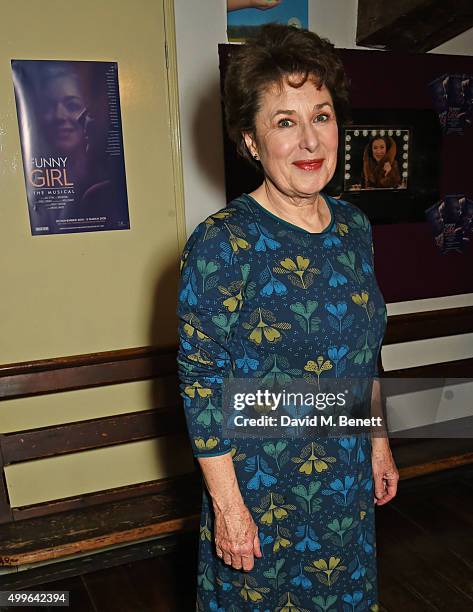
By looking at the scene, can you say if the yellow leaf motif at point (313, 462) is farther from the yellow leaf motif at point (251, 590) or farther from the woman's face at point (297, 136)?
the woman's face at point (297, 136)

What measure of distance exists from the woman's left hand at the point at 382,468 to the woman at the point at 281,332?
5.0 inches

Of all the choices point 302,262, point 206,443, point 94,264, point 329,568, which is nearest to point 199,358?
point 206,443

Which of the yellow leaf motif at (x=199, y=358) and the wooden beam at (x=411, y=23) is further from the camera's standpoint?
the wooden beam at (x=411, y=23)

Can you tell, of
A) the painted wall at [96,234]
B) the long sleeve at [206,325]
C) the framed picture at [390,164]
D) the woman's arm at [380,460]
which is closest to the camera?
the long sleeve at [206,325]

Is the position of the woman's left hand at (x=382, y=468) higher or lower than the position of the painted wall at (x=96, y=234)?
lower

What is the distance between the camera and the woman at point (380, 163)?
2621 millimetres

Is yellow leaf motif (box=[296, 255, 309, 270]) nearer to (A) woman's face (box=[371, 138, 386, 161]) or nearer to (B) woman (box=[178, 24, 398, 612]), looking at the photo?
(B) woman (box=[178, 24, 398, 612])

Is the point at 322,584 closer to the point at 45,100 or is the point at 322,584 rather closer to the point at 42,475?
the point at 42,475


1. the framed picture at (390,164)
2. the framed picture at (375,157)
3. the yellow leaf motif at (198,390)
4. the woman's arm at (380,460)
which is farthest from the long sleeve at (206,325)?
the framed picture at (375,157)

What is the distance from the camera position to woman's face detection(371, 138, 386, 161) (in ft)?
8.59

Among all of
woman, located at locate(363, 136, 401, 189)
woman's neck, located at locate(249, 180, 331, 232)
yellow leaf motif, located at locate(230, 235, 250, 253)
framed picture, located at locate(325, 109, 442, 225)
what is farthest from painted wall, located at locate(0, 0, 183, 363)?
yellow leaf motif, located at locate(230, 235, 250, 253)

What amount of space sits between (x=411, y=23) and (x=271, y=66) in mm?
1377

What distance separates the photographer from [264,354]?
1.25 m

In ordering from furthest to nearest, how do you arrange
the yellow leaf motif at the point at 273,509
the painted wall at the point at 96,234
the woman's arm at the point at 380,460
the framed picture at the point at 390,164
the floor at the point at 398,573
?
the framed picture at the point at 390,164
the floor at the point at 398,573
the painted wall at the point at 96,234
the woman's arm at the point at 380,460
the yellow leaf motif at the point at 273,509
